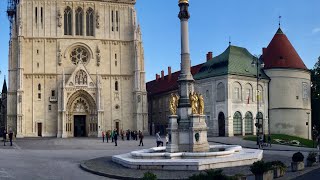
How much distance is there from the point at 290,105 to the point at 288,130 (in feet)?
11.3

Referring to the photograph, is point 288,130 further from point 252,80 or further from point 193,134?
point 193,134

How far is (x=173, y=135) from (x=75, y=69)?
41.2 metres

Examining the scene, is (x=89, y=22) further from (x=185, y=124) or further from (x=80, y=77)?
(x=185, y=124)

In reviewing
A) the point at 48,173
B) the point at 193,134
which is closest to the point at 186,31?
the point at 193,134

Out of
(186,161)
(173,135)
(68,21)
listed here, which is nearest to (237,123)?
(68,21)

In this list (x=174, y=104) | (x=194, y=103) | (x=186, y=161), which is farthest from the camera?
(x=174, y=104)

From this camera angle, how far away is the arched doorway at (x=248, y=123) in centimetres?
6103

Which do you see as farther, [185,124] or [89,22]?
[89,22]

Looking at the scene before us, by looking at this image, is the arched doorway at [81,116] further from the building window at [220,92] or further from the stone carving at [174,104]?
the stone carving at [174,104]

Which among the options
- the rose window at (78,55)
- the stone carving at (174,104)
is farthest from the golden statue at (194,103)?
the rose window at (78,55)

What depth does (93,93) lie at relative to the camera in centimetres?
6681

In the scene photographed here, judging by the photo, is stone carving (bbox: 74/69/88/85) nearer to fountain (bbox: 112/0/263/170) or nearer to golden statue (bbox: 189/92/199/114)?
fountain (bbox: 112/0/263/170)

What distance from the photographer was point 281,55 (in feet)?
217

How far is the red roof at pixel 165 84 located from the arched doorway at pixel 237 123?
1510 cm
